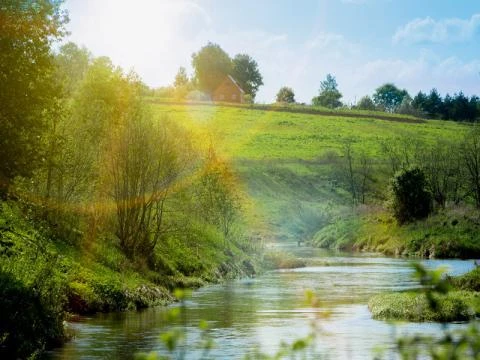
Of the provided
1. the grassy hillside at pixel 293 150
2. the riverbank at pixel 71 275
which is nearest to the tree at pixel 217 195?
the riverbank at pixel 71 275

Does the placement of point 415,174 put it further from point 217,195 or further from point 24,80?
point 24,80

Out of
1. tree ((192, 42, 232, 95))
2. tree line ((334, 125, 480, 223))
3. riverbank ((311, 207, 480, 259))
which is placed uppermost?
tree ((192, 42, 232, 95))

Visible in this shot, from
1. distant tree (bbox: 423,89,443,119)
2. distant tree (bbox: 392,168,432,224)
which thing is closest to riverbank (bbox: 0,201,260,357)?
distant tree (bbox: 392,168,432,224)

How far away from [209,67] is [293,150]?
6430cm

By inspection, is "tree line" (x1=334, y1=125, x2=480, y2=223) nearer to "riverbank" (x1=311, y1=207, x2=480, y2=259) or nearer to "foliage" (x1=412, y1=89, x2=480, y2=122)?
"riverbank" (x1=311, y1=207, x2=480, y2=259)

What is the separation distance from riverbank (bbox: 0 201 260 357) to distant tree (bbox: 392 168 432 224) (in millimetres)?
29984

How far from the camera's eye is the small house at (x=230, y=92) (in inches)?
7121

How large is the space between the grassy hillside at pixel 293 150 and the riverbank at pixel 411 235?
7137 millimetres

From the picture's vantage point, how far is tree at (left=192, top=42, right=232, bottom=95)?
188 metres

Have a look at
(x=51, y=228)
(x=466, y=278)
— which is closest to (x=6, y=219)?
(x=51, y=228)

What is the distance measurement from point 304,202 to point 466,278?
73.9 metres

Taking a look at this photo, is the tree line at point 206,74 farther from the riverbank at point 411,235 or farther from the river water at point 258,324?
the river water at point 258,324

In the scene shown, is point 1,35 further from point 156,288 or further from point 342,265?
point 342,265

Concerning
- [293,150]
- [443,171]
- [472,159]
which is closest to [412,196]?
[472,159]
